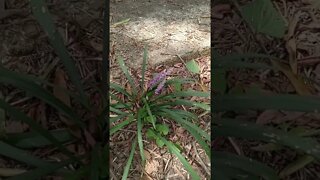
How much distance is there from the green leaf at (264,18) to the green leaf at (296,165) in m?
0.26

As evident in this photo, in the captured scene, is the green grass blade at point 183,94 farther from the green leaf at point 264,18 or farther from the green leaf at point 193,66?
the green leaf at point 264,18

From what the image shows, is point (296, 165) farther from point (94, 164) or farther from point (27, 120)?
point (27, 120)

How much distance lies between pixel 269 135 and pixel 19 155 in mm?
506

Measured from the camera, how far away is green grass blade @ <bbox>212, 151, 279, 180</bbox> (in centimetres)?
111

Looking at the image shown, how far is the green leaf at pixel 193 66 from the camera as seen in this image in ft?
4.44

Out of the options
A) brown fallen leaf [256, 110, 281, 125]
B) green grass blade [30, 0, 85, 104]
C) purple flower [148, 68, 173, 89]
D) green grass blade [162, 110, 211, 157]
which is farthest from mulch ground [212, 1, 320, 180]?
green grass blade [30, 0, 85, 104]

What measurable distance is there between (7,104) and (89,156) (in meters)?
0.20

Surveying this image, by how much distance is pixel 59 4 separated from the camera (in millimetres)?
1124

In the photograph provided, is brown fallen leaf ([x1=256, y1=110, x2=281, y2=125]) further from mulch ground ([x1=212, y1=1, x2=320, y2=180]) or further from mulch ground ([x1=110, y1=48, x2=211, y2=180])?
mulch ground ([x1=110, y1=48, x2=211, y2=180])

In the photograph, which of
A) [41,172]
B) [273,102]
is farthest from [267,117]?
[41,172]

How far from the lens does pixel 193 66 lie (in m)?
1.36

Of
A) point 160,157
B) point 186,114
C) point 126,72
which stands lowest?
point 160,157

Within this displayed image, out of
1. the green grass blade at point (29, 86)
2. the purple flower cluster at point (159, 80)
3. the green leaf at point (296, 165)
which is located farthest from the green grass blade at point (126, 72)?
the green leaf at point (296, 165)

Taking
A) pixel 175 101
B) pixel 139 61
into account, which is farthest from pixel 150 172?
pixel 139 61
